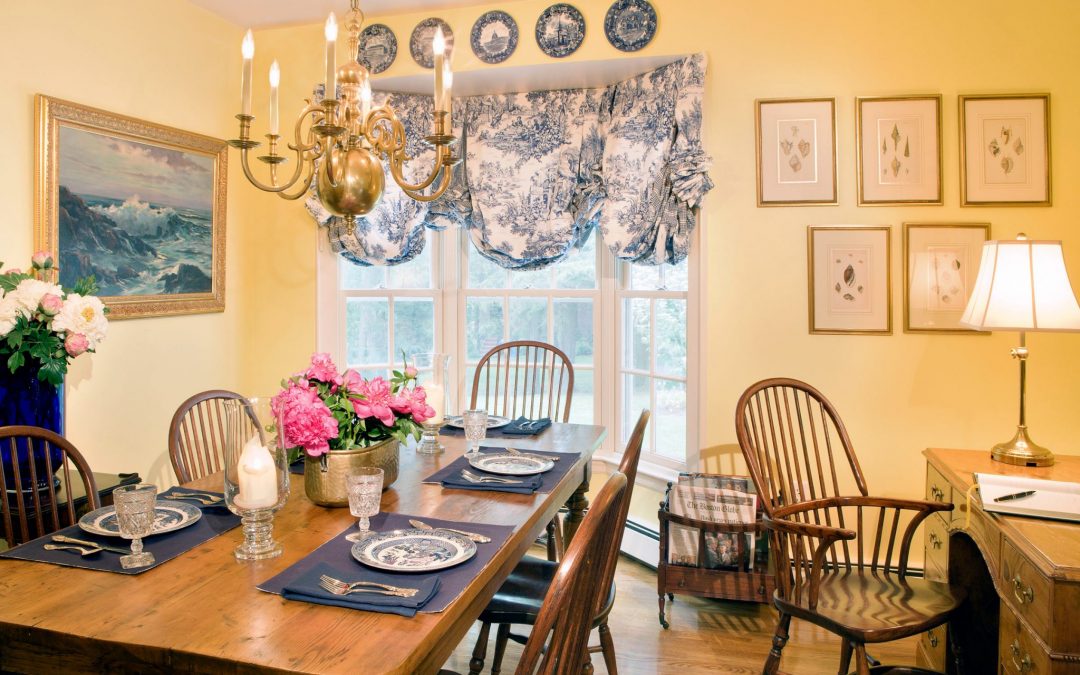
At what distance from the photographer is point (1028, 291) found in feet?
7.22

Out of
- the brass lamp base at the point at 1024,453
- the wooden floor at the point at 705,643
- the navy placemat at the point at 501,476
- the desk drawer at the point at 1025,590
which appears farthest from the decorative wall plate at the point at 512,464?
the brass lamp base at the point at 1024,453

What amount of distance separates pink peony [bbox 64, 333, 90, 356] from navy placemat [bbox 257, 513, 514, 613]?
46.7 inches

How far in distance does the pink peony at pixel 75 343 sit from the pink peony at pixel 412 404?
42.8 inches

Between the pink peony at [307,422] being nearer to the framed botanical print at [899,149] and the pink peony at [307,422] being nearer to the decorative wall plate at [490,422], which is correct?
the decorative wall plate at [490,422]

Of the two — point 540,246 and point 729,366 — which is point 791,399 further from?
→ point 540,246

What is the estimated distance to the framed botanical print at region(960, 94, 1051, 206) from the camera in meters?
2.79

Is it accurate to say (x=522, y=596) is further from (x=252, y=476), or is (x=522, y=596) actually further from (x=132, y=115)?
(x=132, y=115)

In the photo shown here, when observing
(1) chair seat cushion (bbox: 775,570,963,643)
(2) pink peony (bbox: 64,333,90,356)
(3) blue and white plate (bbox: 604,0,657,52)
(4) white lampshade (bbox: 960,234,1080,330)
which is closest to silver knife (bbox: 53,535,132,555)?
(2) pink peony (bbox: 64,333,90,356)

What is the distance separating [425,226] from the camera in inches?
140

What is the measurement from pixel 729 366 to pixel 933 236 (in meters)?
0.94

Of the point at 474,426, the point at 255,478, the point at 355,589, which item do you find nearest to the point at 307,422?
the point at 255,478

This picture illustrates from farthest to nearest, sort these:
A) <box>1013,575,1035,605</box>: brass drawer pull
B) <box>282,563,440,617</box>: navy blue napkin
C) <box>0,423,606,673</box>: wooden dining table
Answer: <box>1013,575,1035,605</box>: brass drawer pull, <box>282,563,440,617</box>: navy blue napkin, <box>0,423,606,673</box>: wooden dining table

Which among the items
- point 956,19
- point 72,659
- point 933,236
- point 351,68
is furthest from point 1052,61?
point 72,659

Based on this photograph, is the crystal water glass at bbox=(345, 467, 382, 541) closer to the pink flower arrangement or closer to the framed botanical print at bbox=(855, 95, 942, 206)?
the pink flower arrangement
